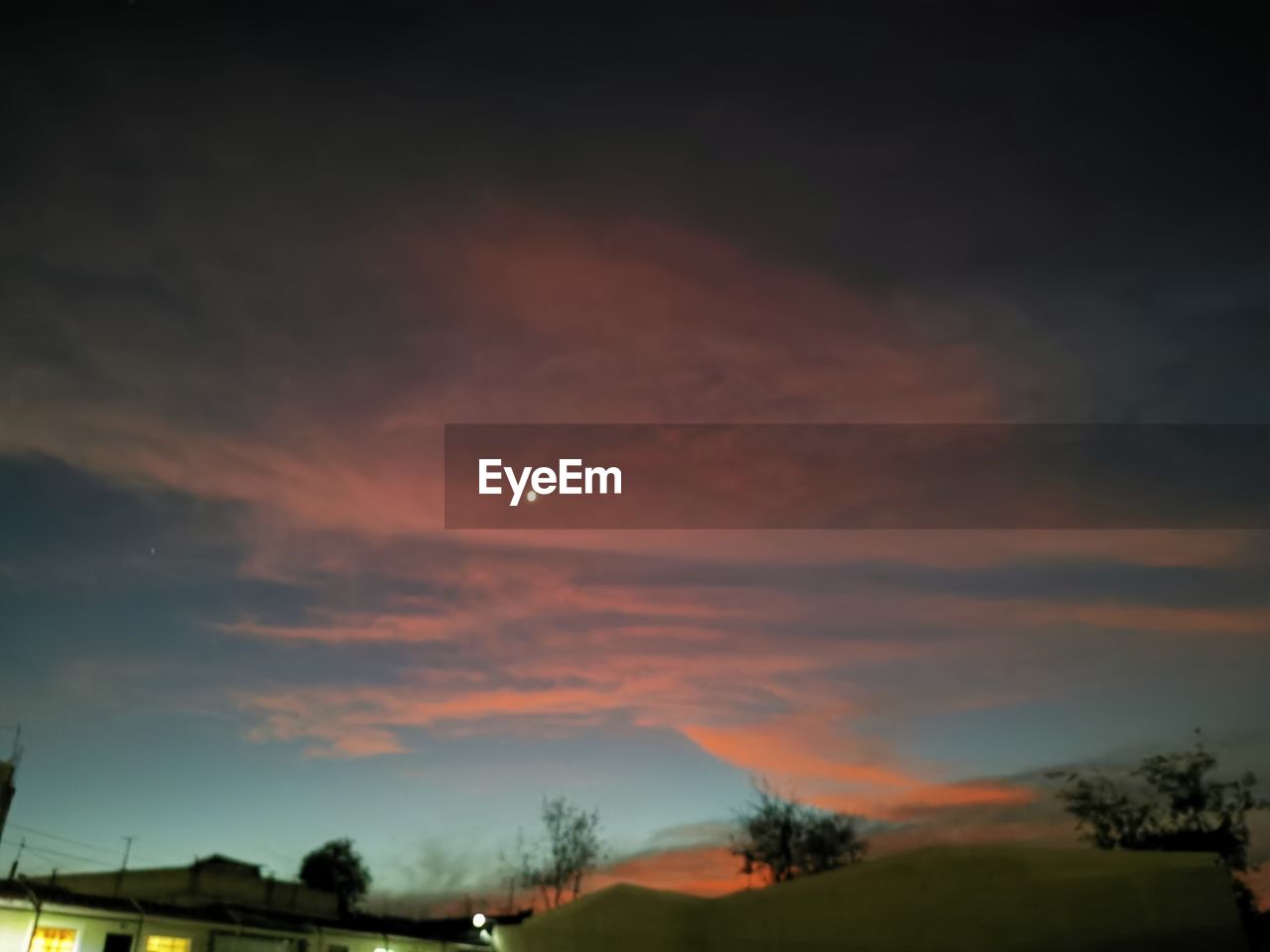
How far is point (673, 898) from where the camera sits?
10125 millimetres

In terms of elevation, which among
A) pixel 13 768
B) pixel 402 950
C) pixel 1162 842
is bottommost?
pixel 402 950

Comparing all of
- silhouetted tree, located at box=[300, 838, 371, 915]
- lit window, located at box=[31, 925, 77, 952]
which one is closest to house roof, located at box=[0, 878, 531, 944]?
lit window, located at box=[31, 925, 77, 952]

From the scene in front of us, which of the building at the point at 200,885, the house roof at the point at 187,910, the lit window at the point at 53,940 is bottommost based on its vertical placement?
the lit window at the point at 53,940

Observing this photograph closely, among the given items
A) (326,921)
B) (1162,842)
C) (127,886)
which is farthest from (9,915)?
(1162,842)

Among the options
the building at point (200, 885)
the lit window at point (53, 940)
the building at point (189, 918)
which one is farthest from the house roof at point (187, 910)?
the building at point (200, 885)

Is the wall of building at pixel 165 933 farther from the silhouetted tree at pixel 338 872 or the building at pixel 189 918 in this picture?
the silhouetted tree at pixel 338 872

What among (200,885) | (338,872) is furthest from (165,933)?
(338,872)

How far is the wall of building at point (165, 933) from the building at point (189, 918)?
27 millimetres

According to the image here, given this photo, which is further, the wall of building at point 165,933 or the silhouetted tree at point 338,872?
the silhouetted tree at point 338,872

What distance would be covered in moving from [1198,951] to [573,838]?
6162 cm

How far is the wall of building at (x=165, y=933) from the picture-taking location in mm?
23891

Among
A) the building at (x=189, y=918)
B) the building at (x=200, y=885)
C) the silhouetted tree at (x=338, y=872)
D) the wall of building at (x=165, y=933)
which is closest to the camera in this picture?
the wall of building at (x=165, y=933)

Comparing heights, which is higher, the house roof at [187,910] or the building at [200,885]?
the building at [200,885]

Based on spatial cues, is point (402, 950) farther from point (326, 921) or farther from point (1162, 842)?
point (1162, 842)
